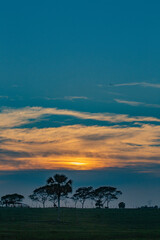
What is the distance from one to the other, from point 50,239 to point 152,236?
2145 centimetres

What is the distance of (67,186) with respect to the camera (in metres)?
125

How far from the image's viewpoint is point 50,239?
65500mm

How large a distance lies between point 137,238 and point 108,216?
67.5 metres

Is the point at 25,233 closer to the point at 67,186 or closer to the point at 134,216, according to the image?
the point at 67,186

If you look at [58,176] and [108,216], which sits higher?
[58,176]

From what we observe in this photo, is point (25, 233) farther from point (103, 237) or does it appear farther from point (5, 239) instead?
point (103, 237)

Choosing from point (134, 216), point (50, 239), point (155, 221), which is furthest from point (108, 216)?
point (50, 239)

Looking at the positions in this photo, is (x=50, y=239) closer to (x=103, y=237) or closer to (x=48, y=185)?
(x=103, y=237)

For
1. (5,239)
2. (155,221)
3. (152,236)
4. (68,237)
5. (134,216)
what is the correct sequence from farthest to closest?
(134,216) < (155,221) < (152,236) < (68,237) < (5,239)

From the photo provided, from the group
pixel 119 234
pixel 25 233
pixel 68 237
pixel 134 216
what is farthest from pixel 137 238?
pixel 134 216

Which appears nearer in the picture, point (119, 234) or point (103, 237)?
point (103, 237)

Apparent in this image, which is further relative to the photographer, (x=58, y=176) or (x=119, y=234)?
(x=58, y=176)

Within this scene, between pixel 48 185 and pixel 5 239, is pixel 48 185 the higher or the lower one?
the higher one

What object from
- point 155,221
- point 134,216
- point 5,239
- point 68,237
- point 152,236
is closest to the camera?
point 5,239
